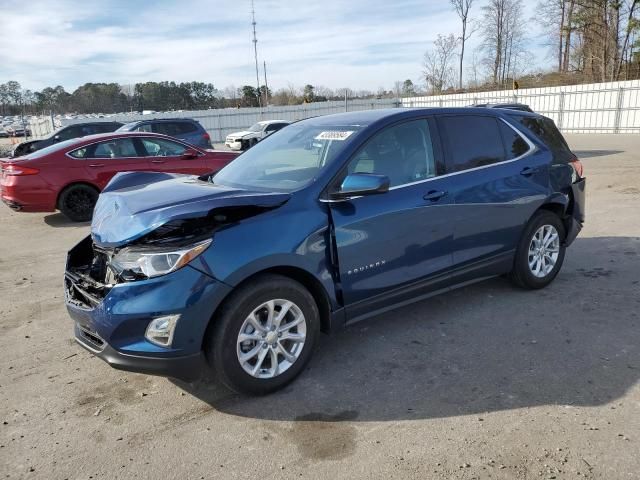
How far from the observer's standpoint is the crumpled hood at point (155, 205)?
122 inches

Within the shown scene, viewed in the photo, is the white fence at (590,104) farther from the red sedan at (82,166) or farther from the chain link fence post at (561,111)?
the red sedan at (82,166)

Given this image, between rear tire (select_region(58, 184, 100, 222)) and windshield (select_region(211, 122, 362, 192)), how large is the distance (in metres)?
5.74

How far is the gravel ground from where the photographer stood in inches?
106

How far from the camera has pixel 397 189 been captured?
3.86 m

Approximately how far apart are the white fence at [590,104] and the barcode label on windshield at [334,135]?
2274 centimetres

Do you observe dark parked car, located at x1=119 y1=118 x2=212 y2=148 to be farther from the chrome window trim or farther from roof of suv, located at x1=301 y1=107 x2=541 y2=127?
the chrome window trim

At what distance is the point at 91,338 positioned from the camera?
328 centimetres

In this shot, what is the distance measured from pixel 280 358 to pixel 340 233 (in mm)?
913

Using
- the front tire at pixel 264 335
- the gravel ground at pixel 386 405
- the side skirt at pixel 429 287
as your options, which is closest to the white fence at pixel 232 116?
the gravel ground at pixel 386 405

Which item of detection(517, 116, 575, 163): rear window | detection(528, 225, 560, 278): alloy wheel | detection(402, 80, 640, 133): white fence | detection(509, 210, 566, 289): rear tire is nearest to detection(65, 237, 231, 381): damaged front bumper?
detection(509, 210, 566, 289): rear tire

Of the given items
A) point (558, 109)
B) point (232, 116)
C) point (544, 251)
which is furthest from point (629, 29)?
point (544, 251)

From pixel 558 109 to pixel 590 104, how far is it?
178cm

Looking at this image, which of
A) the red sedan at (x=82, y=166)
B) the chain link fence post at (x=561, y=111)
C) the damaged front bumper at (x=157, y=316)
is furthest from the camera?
the chain link fence post at (x=561, y=111)

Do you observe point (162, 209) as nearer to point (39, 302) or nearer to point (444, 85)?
point (39, 302)
